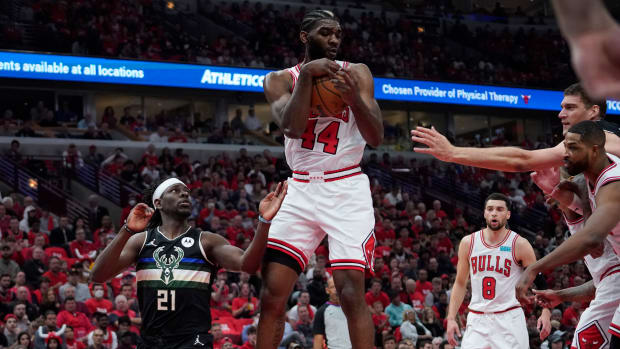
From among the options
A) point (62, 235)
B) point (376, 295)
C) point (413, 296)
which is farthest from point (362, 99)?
point (62, 235)

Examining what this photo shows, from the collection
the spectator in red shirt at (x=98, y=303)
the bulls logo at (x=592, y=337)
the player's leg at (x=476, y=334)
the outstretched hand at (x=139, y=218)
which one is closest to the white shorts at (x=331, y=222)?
the outstretched hand at (x=139, y=218)

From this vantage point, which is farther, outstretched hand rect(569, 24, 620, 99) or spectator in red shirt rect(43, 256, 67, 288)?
spectator in red shirt rect(43, 256, 67, 288)

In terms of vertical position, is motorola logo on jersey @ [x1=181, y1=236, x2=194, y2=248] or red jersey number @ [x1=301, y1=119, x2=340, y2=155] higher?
red jersey number @ [x1=301, y1=119, x2=340, y2=155]

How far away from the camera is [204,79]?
24.0 meters

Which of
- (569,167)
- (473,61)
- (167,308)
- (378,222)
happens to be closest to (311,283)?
(378,222)

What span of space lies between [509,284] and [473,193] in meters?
16.8

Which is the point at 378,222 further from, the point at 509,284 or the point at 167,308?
the point at 167,308

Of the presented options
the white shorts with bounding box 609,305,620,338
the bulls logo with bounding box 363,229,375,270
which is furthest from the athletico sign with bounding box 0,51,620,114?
the white shorts with bounding box 609,305,620,338

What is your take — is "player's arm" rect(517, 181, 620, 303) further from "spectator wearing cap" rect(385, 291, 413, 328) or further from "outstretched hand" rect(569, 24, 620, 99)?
"spectator wearing cap" rect(385, 291, 413, 328)

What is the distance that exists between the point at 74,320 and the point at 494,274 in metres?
6.37

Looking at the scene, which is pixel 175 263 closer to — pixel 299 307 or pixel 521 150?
pixel 521 150

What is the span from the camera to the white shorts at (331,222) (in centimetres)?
522

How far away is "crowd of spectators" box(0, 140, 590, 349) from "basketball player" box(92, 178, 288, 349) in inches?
190

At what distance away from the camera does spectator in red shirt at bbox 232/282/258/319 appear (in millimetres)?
12797
